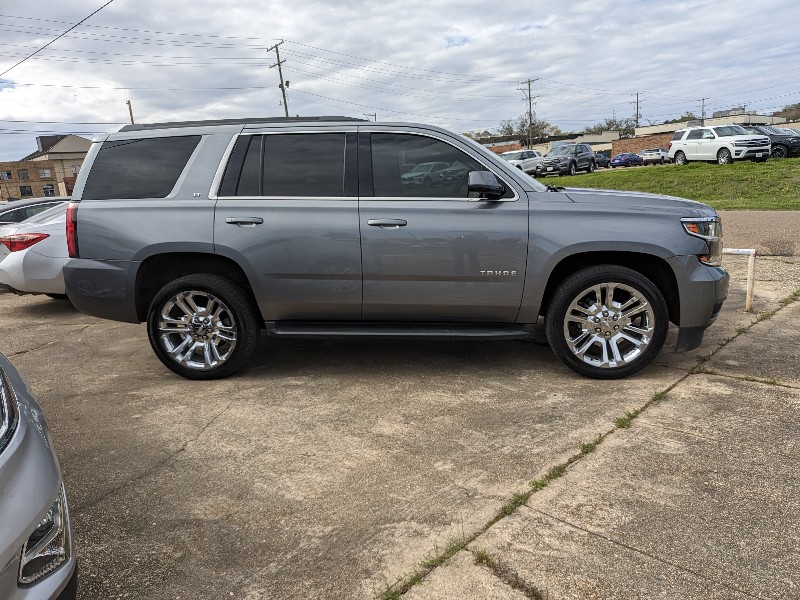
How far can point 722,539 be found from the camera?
8.25 feet

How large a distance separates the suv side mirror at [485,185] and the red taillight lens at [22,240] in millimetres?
5534

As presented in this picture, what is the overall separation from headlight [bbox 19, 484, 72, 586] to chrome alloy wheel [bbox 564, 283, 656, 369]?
3380 millimetres

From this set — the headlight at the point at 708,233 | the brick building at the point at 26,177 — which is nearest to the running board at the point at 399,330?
the headlight at the point at 708,233

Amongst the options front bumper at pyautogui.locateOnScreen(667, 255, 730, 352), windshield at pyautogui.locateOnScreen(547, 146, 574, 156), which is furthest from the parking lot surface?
windshield at pyautogui.locateOnScreen(547, 146, 574, 156)

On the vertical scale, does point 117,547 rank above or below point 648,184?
below

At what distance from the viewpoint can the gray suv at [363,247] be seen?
170 inches

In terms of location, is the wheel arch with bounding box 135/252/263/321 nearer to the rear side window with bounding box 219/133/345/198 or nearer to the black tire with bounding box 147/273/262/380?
the black tire with bounding box 147/273/262/380

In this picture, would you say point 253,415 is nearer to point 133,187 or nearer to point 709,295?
point 133,187

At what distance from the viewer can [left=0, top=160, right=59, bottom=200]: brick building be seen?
8156cm

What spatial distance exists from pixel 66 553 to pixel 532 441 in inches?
94.0

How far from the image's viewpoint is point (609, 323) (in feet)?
14.3

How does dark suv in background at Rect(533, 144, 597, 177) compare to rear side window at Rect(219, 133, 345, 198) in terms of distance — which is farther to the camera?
dark suv in background at Rect(533, 144, 597, 177)

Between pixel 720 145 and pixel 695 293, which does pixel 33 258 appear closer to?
pixel 695 293

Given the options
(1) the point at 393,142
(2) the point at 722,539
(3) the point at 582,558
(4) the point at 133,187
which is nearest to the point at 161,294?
(4) the point at 133,187
